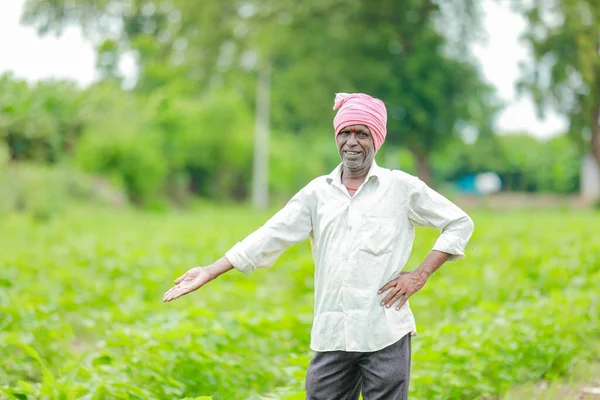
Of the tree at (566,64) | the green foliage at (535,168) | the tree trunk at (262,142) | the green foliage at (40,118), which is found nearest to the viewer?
the green foliage at (40,118)

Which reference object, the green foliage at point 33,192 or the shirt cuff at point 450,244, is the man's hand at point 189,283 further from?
the green foliage at point 33,192

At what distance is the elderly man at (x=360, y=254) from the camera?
3.60 m

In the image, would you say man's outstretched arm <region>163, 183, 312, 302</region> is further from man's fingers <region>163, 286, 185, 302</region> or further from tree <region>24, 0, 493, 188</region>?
tree <region>24, 0, 493, 188</region>

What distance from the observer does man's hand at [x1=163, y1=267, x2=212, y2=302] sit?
3.54 m

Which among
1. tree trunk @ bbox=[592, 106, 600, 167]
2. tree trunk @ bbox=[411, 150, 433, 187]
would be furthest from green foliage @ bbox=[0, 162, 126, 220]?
tree trunk @ bbox=[592, 106, 600, 167]

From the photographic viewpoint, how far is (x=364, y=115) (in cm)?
363

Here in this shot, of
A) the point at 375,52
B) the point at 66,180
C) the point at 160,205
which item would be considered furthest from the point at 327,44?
the point at 160,205

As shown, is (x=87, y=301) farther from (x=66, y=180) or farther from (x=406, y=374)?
(x=66, y=180)

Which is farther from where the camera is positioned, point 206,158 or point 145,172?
point 206,158

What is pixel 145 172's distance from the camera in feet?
132

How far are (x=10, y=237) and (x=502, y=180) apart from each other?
52.4m

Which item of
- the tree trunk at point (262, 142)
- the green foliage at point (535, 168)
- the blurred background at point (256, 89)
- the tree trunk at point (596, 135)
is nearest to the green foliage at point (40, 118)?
the blurred background at point (256, 89)

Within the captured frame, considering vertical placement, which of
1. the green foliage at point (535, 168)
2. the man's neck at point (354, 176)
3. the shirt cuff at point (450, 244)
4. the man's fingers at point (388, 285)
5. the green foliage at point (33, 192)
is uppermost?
the green foliage at point (535, 168)

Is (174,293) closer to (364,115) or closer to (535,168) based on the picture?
(364,115)
